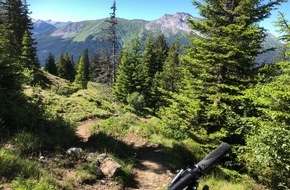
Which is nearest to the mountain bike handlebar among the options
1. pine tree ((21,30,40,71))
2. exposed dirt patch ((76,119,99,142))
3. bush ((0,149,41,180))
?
bush ((0,149,41,180))

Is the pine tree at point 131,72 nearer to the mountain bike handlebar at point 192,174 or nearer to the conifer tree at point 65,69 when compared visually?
the conifer tree at point 65,69

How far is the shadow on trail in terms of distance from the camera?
1075 cm

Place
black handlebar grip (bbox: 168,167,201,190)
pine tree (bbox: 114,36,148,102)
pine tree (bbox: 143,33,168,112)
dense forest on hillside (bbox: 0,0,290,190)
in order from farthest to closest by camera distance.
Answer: pine tree (bbox: 143,33,168,112), pine tree (bbox: 114,36,148,102), dense forest on hillside (bbox: 0,0,290,190), black handlebar grip (bbox: 168,167,201,190)

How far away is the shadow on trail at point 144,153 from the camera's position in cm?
1075

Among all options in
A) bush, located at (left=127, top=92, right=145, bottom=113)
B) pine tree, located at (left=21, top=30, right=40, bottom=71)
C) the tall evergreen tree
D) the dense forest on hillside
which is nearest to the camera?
the dense forest on hillside

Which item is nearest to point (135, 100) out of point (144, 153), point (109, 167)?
point (144, 153)

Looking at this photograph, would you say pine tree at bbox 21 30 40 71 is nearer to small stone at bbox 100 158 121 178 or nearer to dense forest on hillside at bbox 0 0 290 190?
dense forest on hillside at bbox 0 0 290 190

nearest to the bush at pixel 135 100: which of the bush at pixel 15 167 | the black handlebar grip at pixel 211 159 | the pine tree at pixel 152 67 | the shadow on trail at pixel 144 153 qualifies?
the pine tree at pixel 152 67

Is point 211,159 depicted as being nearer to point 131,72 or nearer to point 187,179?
point 187,179

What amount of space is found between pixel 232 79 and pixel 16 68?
9955 millimetres

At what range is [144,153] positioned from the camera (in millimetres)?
11977

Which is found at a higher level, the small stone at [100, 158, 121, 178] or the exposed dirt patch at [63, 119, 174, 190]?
the small stone at [100, 158, 121, 178]

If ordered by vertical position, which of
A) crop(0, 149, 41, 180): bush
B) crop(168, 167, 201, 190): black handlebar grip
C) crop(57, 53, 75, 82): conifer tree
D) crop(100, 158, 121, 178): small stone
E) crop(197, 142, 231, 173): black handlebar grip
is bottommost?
crop(57, 53, 75, 82): conifer tree

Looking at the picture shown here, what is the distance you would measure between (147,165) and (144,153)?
1.01 metres
